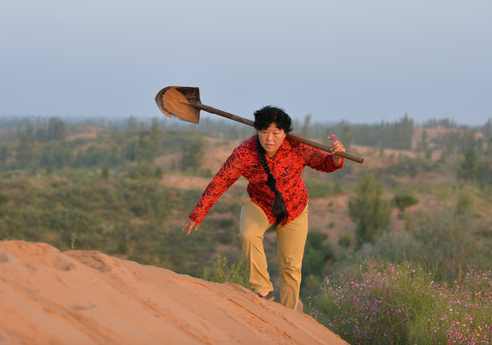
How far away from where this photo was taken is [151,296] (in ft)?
8.93

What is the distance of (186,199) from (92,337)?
21.6 m

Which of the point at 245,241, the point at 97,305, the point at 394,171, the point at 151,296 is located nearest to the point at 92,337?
the point at 97,305

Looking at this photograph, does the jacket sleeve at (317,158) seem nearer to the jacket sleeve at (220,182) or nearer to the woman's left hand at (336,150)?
the woman's left hand at (336,150)

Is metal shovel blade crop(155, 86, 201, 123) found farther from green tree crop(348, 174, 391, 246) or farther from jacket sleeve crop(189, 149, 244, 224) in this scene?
green tree crop(348, 174, 391, 246)

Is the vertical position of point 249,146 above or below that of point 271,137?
below

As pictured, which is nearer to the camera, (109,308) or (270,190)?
(109,308)

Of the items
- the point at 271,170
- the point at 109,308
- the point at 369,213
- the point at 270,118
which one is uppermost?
the point at 270,118

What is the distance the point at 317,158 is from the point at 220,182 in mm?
839

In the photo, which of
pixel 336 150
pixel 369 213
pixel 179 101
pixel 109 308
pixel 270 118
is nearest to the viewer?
pixel 109 308

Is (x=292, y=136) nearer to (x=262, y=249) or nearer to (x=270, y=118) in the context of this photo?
(x=270, y=118)

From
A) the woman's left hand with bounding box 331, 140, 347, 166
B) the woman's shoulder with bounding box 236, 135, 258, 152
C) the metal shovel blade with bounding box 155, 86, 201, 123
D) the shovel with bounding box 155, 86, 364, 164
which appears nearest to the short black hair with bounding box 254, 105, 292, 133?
the woman's shoulder with bounding box 236, 135, 258, 152

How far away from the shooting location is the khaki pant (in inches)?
162

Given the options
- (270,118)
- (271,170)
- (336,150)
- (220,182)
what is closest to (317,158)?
(336,150)

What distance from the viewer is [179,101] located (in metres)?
4.70
